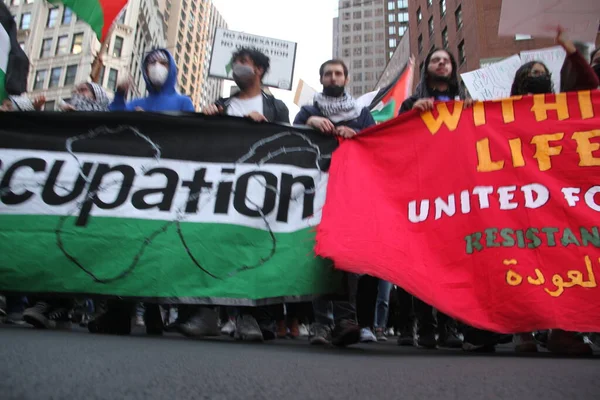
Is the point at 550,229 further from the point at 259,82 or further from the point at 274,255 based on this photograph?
the point at 259,82

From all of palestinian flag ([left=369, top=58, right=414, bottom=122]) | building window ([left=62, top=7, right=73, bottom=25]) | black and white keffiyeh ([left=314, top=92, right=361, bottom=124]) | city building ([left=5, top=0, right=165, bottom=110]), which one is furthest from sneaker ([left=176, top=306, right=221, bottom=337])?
building window ([left=62, top=7, right=73, bottom=25])

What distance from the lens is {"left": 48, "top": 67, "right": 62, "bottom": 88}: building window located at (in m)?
33.6

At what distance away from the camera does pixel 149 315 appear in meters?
3.00

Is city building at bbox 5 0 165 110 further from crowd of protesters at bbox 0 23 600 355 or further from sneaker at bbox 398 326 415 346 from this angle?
sneaker at bbox 398 326 415 346

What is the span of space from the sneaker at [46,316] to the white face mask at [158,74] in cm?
170

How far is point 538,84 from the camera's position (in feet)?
10.1

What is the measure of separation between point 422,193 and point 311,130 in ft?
2.93

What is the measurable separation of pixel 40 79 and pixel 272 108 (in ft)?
121

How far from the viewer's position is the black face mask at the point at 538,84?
307 centimetres

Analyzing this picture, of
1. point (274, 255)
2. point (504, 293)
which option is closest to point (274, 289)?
point (274, 255)

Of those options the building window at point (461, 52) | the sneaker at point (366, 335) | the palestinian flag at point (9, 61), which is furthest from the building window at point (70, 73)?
the sneaker at point (366, 335)

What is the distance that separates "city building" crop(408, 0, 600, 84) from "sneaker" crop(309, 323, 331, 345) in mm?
19171

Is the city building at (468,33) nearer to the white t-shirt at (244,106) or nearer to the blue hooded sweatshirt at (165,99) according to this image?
the white t-shirt at (244,106)

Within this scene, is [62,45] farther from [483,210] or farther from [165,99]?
[483,210]
